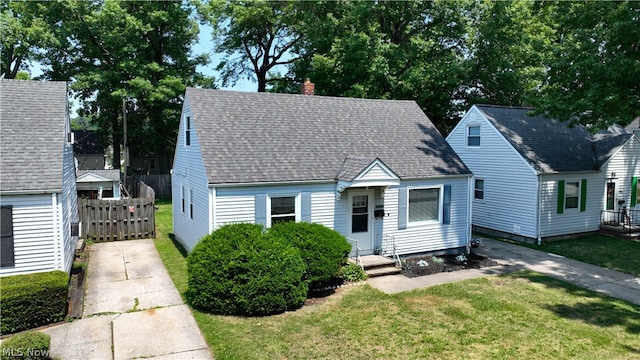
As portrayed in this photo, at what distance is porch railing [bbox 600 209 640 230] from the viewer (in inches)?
788

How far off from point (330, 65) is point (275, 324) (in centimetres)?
2222

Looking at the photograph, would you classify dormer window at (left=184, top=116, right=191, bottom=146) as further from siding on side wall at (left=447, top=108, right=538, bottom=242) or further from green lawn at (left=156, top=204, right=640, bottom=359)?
siding on side wall at (left=447, top=108, right=538, bottom=242)

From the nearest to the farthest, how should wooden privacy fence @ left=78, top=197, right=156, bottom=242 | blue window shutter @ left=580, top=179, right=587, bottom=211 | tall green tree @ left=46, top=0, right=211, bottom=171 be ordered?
1. wooden privacy fence @ left=78, top=197, right=156, bottom=242
2. blue window shutter @ left=580, top=179, right=587, bottom=211
3. tall green tree @ left=46, top=0, right=211, bottom=171

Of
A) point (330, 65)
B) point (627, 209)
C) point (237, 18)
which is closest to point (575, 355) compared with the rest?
point (627, 209)

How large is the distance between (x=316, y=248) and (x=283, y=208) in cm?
231

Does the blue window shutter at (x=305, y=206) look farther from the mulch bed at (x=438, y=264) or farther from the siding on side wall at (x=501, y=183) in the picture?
the siding on side wall at (x=501, y=183)

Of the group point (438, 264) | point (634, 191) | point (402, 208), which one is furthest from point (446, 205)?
point (634, 191)

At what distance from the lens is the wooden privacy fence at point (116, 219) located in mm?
16906

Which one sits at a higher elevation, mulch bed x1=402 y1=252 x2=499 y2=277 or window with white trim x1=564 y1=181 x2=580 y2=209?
window with white trim x1=564 y1=181 x2=580 y2=209

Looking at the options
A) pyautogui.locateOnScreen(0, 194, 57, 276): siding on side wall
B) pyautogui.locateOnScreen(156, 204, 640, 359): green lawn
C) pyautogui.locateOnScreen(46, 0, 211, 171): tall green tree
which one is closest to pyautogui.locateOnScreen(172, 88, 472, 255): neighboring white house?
pyautogui.locateOnScreen(156, 204, 640, 359): green lawn

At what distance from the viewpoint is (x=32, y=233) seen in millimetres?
9750

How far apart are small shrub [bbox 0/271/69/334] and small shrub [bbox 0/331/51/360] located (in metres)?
1.97

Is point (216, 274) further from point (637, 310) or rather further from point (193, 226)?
point (637, 310)

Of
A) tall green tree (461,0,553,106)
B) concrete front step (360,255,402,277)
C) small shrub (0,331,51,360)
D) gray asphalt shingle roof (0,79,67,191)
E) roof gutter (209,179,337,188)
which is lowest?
concrete front step (360,255,402,277)
